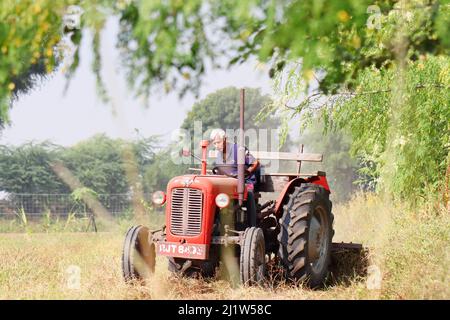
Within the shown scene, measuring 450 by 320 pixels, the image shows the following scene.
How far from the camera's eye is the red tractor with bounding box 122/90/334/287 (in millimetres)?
7035

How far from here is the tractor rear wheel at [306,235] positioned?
7.46 m

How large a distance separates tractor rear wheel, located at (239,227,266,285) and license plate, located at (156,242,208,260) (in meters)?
0.41

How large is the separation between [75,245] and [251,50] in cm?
821

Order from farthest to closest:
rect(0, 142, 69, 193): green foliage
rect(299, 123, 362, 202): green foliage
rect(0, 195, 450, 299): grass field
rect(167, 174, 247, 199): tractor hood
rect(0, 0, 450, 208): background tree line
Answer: rect(299, 123, 362, 202): green foliage < rect(0, 142, 69, 193): green foliage < rect(167, 174, 247, 199): tractor hood < rect(0, 195, 450, 299): grass field < rect(0, 0, 450, 208): background tree line

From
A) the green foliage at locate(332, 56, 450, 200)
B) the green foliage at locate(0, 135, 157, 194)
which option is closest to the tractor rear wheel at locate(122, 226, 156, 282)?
the green foliage at locate(332, 56, 450, 200)

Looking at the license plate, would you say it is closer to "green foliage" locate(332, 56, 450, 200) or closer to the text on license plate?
the text on license plate

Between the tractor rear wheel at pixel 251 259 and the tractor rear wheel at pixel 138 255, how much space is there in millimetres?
1051

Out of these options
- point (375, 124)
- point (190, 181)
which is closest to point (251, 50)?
point (190, 181)

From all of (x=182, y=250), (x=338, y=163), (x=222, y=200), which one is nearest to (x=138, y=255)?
(x=182, y=250)

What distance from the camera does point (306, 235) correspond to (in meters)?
7.51

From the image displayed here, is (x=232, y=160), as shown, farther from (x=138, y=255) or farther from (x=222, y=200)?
(x=138, y=255)

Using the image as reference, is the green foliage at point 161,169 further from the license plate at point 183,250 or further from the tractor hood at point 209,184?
the license plate at point 183,250

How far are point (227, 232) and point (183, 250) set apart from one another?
51 cm

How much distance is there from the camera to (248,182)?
779cm
